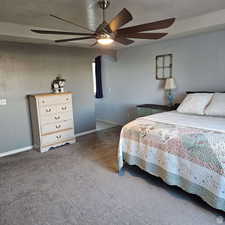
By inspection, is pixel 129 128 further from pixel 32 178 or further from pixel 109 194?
pixel 32 178

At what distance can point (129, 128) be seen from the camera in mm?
2861

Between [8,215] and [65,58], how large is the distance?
3454 millimetres

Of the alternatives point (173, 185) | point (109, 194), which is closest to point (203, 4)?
point (173, 185)

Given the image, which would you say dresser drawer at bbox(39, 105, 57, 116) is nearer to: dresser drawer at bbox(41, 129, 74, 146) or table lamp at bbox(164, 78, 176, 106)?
dresser drawer at bbox(41, 129, 74, 146)

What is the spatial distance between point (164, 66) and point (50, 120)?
2.85 meters

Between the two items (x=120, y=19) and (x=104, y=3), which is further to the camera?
(x=104, y=3)

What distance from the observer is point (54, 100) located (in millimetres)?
3996

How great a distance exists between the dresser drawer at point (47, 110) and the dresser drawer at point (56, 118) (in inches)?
Answer: 2.5

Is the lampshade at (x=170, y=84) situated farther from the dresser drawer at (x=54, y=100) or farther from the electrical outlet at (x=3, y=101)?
the electrical outlet at (x=3, y=101)

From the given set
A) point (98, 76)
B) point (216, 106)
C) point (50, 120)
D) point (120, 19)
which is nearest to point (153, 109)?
point (216, 106)

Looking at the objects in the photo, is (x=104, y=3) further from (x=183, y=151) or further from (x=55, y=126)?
(x=55, y=126)

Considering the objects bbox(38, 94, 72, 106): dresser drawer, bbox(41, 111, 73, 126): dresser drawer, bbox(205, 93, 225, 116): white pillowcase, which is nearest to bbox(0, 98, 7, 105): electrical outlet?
bbox(38, 94, 72, 106): dresser drawer

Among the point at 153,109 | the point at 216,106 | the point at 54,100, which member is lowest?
the point at 153,109

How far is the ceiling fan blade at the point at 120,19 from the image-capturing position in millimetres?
1724
